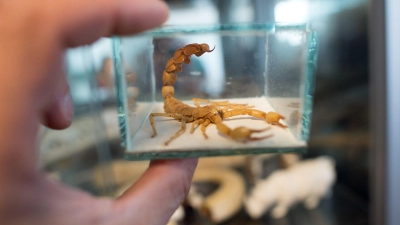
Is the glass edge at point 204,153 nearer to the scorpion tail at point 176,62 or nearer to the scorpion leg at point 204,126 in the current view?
the scorpion leg at point 204,126

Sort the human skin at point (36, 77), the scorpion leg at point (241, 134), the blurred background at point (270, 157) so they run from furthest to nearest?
the blurred background at point (270, 157), the scorpion leg at point (241, 134), the human skin at point (36, 77)

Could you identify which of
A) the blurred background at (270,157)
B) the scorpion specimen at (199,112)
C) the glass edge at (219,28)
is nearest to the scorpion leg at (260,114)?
the scorpion specimen at (199,112)

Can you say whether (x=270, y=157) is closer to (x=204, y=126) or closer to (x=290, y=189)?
(x=290, y=189)

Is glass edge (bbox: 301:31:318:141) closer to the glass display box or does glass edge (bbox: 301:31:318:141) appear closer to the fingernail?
the glass display box

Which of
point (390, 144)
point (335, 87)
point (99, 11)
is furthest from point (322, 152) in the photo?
point (99, 11)

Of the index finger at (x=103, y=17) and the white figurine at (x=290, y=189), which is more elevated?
the index finger at (x=103, y=17)

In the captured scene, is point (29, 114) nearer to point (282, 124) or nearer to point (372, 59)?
point (282, 124)

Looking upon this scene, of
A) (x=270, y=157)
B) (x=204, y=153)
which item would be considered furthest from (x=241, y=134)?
(x=270, y=157)
